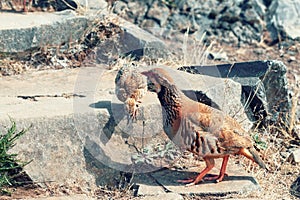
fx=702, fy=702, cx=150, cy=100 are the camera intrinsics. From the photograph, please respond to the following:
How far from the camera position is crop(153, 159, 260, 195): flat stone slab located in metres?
4.86

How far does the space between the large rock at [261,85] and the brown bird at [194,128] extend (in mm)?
1074

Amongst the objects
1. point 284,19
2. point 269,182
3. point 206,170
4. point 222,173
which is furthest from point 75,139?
point 284,19

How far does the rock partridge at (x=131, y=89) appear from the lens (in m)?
4.92

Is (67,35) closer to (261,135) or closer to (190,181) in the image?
(261,135)

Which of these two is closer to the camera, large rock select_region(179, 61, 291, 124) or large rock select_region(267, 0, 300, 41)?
large rock select_region(179, 61, 291, 124)

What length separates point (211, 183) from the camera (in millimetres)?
4965

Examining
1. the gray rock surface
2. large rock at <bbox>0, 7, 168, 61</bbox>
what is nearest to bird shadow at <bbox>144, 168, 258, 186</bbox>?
large rock at <bbox>0, 7, 168, 61</bbox>

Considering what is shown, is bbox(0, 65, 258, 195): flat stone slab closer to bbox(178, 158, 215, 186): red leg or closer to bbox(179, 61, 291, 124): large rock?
bbox(178, 158, 215, 186): red leg

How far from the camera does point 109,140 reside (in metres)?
5.09

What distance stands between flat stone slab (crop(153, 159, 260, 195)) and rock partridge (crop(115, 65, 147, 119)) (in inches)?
20.0

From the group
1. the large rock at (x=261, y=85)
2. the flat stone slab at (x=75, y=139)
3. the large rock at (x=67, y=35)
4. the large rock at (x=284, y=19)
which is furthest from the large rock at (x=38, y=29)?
the large rock at (x=284, y=19)

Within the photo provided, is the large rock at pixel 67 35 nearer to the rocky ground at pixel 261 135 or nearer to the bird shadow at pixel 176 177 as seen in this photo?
the rocky ground at pixel 261 135

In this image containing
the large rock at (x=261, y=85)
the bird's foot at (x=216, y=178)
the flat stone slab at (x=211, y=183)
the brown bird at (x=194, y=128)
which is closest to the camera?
the brown bird at (x=194, y=128)

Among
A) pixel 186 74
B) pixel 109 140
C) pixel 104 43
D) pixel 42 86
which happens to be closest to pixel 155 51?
pixel 104 43
